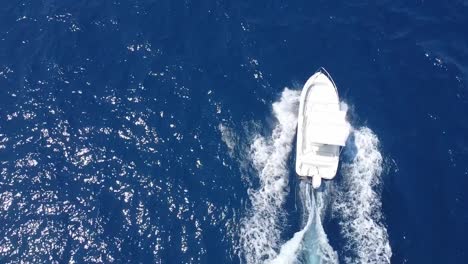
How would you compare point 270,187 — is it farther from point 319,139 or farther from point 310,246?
point 310,246

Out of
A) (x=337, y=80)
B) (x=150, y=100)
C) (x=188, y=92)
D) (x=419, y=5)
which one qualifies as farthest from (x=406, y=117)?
(x=150, y=100)

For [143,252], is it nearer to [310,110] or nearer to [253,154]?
[253,154]


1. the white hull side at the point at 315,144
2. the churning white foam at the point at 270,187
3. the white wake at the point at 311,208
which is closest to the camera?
the white wake at the point at 311,208

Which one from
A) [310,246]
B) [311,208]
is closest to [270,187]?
[311,208]

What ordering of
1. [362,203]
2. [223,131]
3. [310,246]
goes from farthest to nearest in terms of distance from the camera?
[223,131] < [362,203] < [310,246]

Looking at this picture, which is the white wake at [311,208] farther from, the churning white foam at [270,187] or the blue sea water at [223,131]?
the blue sea water at [223,131]

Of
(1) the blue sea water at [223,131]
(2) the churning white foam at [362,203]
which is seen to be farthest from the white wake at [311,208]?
(1) the blue sea water at [223,131]
